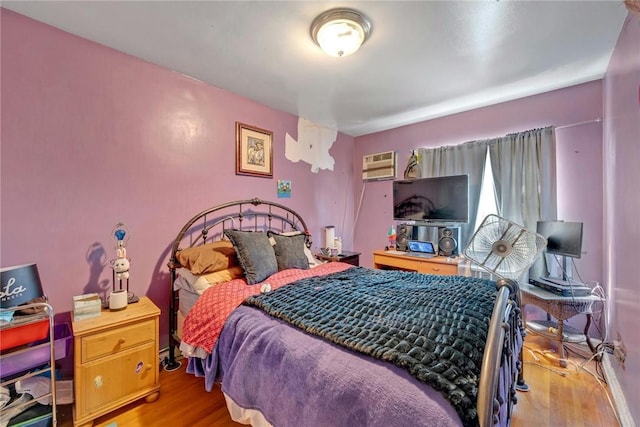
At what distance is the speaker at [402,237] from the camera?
3.21 meters

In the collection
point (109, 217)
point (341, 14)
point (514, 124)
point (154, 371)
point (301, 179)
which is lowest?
point (154, 371)

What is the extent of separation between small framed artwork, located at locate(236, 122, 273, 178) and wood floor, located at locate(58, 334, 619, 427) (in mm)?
1830

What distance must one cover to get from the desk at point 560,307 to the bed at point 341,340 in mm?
753

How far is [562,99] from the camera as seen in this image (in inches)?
97.0

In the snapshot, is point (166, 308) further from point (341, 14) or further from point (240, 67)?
point (341, 14)

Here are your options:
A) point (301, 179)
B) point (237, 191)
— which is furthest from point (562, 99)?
point (237, 191)

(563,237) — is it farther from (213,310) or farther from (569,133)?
(213,310)

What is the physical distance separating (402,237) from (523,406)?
1.86m

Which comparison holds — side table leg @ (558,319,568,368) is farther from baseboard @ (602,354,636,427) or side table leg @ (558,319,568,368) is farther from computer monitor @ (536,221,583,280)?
computer monitor @ (536,221,583,280)

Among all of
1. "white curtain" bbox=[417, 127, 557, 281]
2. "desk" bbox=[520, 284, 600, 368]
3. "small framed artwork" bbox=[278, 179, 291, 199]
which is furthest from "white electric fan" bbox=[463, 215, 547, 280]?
"small framed artwork" bbox=[278, 179, 291, 199]

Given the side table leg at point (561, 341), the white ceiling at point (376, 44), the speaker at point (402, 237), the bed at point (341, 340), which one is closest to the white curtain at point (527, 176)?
the white ceiling at point (376, 44)

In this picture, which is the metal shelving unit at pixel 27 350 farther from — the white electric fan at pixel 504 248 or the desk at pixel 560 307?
the desk at pixel 560 307

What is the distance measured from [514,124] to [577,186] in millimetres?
825

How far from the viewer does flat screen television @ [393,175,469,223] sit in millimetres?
2873
